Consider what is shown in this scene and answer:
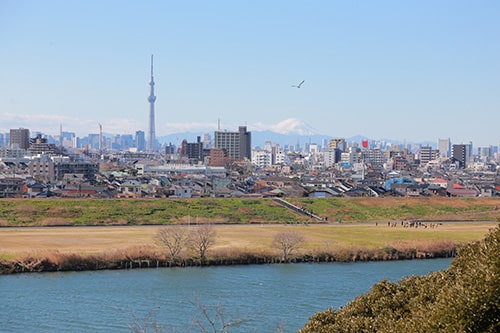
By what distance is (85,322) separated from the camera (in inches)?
523

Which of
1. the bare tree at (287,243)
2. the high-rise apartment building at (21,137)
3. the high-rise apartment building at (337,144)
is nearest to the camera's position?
the bare tree at (287,243)

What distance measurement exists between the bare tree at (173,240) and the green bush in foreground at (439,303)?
39.4ft

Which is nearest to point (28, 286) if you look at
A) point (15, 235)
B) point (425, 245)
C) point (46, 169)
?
point (15, 235)

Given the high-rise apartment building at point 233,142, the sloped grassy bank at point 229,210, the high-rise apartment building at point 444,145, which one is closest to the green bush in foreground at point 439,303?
the sloped grassy bank at point 229,210

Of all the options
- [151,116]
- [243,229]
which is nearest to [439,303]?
[243,229]

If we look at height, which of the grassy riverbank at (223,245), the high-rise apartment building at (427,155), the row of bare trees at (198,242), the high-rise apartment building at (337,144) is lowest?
the grassy riverbank at (223,245)

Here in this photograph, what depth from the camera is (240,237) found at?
24.6m

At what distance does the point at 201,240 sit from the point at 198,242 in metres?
0.27

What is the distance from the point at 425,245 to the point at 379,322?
15677 millimetres

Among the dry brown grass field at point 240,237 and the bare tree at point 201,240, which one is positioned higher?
the bare tree at point 201,240

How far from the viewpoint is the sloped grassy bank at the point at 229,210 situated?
29.1 m

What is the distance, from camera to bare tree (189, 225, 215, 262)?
66.4ft

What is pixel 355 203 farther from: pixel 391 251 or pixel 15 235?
pixel 15 235

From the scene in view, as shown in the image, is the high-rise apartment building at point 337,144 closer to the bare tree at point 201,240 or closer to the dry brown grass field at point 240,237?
the dry brown grass field at point 240,237
